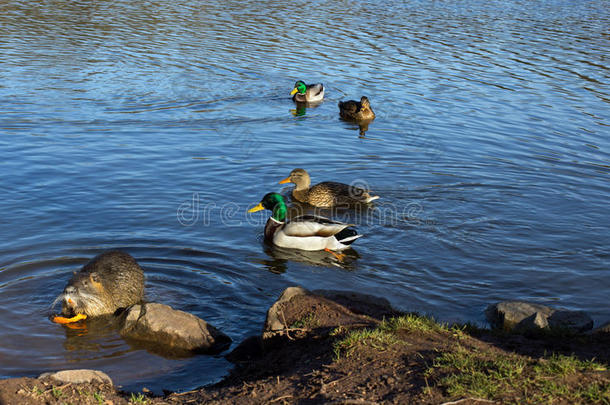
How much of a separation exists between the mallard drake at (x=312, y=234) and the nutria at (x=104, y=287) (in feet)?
8.60

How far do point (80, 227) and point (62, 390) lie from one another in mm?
5126

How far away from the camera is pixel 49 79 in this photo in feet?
59.2

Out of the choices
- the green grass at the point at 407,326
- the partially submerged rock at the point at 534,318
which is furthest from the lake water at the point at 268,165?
the green grass at the point at 407,326

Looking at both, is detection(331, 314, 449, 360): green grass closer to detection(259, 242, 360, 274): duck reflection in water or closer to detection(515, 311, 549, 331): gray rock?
detection(515, 311, 549, 331): gray rock

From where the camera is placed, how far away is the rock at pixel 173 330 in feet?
23.1

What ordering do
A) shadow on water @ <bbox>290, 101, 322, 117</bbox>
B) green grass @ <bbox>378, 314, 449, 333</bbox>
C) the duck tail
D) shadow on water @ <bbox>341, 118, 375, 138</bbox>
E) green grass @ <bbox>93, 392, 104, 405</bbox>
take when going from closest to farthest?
green grass @ <bbox>93, 392, 104, 405</bbox> < green grass @ <bbox>378, 314, 449, 333</bbox> < the duck tail < shadow on water @ <bbox>341, 118, 375, 138</bbox> < shadow on water @ <bbox>290, 101, 322, 117</bbox>

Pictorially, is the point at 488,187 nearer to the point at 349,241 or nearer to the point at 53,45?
the point at 349,241

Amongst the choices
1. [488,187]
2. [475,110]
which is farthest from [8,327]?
[475,110]

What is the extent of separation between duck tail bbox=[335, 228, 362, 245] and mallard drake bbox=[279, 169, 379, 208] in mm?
1655

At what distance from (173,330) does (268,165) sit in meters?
6.89

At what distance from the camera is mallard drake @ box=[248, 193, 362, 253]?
1020 cm

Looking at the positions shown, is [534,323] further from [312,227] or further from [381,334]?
[312,227]

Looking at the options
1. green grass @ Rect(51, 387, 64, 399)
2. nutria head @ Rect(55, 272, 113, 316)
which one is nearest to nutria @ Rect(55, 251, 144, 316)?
nutria head @ Rect(55, 272, 113, 316)

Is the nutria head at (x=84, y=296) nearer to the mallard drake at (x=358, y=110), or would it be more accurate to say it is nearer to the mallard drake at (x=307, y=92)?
the mallard drake at (x=358, y=110)
